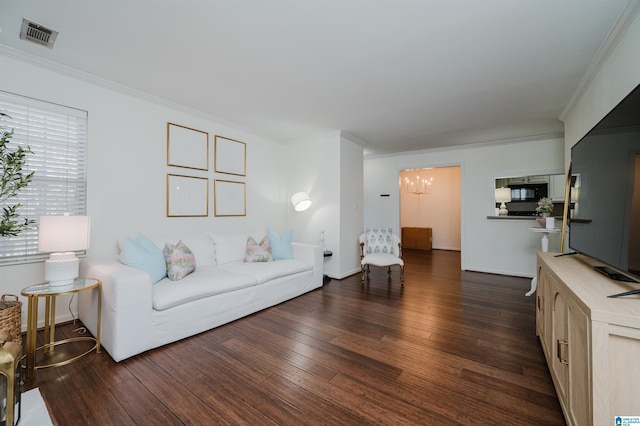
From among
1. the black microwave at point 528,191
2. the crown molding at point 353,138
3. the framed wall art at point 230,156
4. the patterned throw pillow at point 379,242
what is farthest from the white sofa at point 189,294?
the black microwave at point 528,191

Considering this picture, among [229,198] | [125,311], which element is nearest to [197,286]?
[125,311]

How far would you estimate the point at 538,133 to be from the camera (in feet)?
14.7

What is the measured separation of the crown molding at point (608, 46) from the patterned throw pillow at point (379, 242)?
2848mm

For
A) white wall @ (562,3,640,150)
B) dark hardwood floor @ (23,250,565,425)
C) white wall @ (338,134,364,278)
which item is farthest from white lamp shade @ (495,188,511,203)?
dark hardwood floor @ (23,250,565,425)

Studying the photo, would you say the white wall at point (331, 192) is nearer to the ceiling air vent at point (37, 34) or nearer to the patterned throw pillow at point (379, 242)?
the patterned throw pillow at point (379, 242)

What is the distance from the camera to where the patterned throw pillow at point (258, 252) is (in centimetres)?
354

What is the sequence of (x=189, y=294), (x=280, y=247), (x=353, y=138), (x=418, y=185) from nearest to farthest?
1. (x=189, y=294)
2. (x=280, y=247)
3. (x=353, y=138)
4. (x=418, y=185)

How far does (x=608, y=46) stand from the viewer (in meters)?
2.13

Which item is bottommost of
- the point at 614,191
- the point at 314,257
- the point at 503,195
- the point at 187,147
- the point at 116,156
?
the point at 314,257

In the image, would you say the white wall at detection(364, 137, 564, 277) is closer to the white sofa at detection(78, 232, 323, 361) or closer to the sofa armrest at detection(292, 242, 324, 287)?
the sofa armrest at detection(292, 242, 324, 287)

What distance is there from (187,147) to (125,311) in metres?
2.27

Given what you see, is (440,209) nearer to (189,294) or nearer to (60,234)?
(189,294)

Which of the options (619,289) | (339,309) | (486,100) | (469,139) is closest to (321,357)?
(339,309)

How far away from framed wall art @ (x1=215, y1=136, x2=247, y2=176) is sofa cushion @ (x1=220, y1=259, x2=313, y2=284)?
4.90ft
